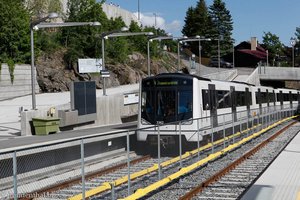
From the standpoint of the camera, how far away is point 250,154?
19.5 metres

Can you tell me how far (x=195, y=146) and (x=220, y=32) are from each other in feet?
349

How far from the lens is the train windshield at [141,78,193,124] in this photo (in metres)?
20.1

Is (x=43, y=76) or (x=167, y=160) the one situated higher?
(x=43, y=76)

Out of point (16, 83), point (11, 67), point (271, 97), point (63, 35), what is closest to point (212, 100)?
point (271, 97)

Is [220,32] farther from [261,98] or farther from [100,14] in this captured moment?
[261,98]

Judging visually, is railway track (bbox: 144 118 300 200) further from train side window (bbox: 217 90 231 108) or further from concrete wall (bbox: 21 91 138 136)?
concrete wall (bbox: 21 91 138 136)

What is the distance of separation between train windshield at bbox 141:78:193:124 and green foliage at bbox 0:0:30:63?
2484cm

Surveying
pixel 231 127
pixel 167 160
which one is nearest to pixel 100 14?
pixel 231 127

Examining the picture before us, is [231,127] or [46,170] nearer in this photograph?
[46,170]

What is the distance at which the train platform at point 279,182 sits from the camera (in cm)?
1125

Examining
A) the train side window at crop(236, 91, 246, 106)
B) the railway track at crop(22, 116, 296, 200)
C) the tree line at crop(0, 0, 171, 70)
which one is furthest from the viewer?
the tree line at crop(0, 0, 171, 70)

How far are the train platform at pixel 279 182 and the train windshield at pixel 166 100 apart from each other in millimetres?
4220

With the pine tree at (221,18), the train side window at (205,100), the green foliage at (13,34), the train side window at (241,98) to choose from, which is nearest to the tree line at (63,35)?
the green foliage at (13,34)

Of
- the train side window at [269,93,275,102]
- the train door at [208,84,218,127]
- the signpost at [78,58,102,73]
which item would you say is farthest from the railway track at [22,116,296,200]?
the signpost at [78,58,102,73]
